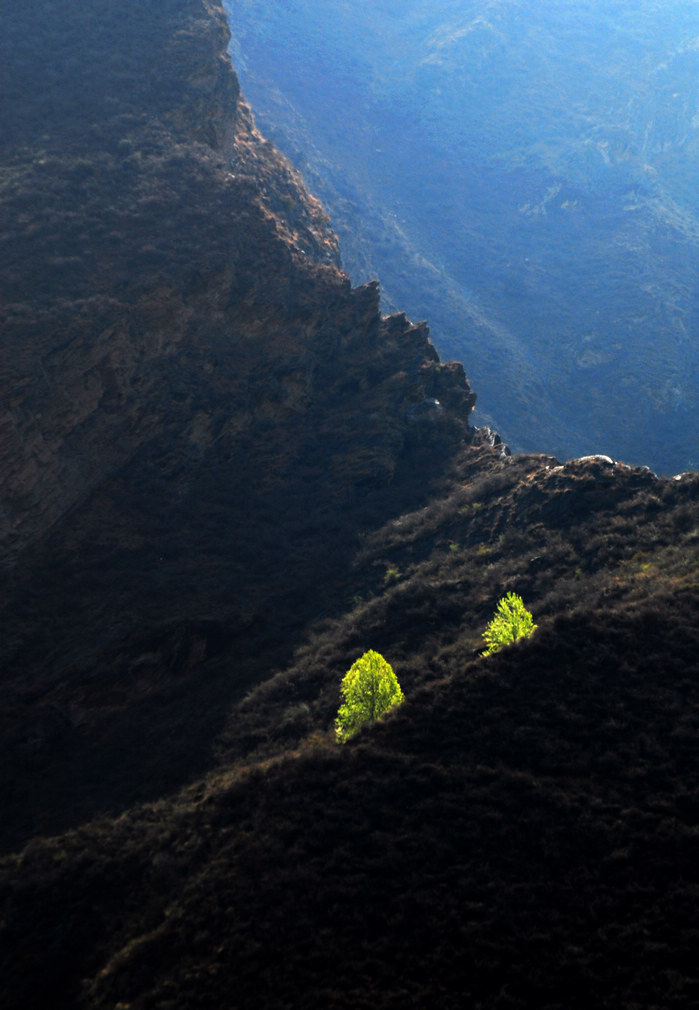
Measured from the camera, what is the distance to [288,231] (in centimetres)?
5000

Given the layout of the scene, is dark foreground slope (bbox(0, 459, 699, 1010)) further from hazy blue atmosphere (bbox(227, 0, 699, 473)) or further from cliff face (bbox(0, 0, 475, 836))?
hazy blue atmosphere (bbox(227, 0, 699, 473))

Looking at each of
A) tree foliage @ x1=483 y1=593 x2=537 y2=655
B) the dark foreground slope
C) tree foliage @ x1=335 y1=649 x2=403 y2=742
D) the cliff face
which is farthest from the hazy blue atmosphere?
the dark foreground slope

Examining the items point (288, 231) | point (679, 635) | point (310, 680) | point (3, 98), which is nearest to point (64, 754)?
point (310, 680)

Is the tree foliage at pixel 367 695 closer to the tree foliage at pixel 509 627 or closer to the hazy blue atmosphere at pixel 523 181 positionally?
the tree foliage at pixel 509 627

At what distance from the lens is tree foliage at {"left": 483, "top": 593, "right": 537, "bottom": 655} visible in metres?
25.5

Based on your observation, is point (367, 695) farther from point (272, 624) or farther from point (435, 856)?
point (272, 624)

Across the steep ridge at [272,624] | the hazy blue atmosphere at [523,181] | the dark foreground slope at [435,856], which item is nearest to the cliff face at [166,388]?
the steep ridge at [272,624]

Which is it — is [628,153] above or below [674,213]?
above

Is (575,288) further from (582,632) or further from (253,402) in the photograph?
(582,632)

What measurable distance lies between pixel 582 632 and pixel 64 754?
1723 centimetres

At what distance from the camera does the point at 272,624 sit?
33750mm

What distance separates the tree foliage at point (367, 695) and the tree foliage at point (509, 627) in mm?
3277

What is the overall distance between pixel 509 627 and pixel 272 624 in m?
11.4

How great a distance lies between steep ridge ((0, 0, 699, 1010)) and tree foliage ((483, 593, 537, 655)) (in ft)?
3.81
